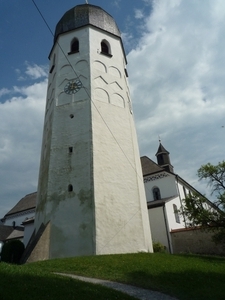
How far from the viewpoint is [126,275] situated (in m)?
10.1

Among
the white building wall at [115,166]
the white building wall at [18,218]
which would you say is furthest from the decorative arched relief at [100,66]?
the white building wall at [18,218]

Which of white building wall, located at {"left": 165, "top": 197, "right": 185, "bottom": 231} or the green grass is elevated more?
white building wall, located at {"left": 165, "top": 197, "right": 185, "bottom": 231}

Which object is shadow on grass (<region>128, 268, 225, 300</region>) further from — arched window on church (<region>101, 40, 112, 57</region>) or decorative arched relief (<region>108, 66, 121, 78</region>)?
arched window on church (<region>101, 40, 112, 57</region>)

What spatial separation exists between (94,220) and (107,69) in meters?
11.5

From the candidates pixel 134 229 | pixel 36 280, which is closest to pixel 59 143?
pixel 134 229

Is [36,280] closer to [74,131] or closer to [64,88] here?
[74,131]

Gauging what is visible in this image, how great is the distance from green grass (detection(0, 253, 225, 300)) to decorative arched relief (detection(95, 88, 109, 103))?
34.1 feet

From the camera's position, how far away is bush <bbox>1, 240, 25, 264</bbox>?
54.1 ft

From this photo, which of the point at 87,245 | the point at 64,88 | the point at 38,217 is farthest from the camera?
the point at 64,88

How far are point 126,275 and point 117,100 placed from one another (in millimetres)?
12855

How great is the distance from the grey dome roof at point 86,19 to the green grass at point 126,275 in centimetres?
1797

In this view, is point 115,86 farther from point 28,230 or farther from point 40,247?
point 28,230

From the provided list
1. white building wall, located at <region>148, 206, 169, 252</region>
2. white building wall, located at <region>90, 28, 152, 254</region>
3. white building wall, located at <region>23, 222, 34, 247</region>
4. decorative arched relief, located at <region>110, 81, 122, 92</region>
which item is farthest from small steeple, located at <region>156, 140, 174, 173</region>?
white building wall, located at <region>23, 222, 34, 247</region>

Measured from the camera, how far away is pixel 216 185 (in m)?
16.2
